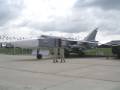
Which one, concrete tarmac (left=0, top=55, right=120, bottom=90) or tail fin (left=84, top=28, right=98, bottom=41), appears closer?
concrete tarmac (left=0, top=55, right=120, bottom=90)

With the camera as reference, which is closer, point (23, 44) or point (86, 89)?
point (86, 89)

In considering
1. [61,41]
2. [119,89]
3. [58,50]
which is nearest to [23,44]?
[58,50]

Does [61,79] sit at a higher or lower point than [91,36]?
lower

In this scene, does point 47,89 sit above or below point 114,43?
below

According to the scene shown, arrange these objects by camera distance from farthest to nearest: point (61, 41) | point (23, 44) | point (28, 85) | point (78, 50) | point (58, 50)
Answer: point (78, 50), point (61, 41), point (23, 44), point (58, 50), point (28, 85)

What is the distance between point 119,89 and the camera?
282 inches

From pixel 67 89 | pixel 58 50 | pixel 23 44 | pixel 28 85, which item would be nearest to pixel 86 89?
pixel 67 89

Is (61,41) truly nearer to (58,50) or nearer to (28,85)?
(58,50)

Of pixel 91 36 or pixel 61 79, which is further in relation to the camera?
pixel 91 36

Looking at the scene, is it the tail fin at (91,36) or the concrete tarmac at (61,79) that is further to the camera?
the tail fin at (91,36)

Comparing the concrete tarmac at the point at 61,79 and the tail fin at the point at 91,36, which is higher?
the tail fin at the point at 91,36

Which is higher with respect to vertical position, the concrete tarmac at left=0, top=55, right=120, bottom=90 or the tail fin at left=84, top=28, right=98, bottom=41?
the tail fin at left=84, top=28, right=98, bottom=41

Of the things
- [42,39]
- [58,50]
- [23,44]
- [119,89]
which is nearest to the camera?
[119,89]

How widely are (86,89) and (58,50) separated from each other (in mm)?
14402
